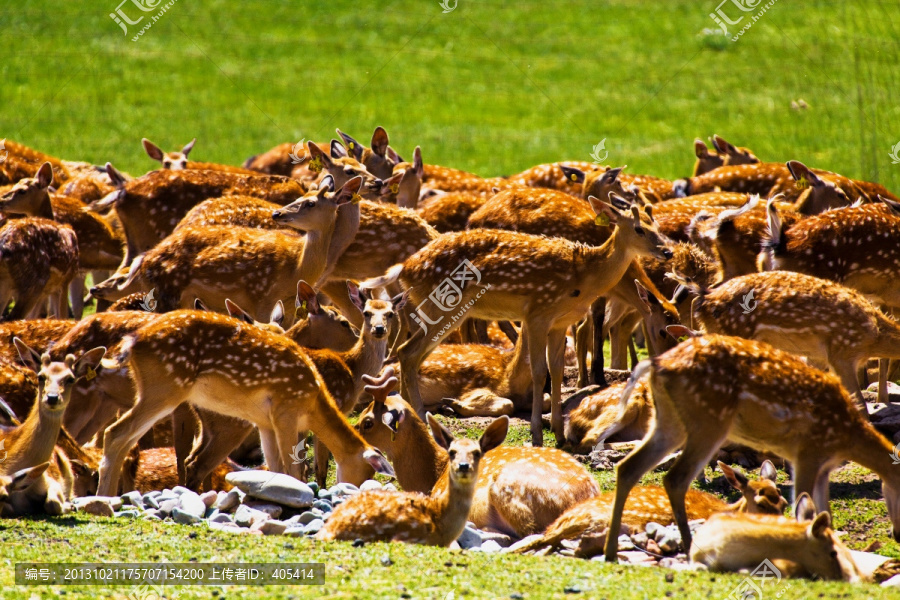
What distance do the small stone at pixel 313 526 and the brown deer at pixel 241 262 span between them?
10.9ft

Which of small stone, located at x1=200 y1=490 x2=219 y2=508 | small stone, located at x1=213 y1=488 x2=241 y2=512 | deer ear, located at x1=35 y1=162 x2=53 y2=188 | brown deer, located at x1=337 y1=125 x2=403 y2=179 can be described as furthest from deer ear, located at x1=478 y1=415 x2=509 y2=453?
brown deer, located at x1=337 y1=125 x2=403 y2=179

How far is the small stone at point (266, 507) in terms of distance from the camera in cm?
724

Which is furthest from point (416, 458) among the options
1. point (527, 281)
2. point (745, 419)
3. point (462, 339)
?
point (462, 339)

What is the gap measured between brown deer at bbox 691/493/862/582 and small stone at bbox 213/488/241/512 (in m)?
2.82

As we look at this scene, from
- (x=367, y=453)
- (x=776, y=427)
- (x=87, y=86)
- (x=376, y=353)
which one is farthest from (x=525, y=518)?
(x=87, y=86)

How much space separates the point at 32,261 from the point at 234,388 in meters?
3.78

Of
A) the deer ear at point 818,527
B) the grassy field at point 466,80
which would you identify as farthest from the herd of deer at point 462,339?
the grassy field at point 466,80

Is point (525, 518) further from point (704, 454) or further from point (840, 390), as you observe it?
point (840, 390)

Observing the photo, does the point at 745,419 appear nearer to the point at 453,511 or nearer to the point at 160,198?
the point at 453,511

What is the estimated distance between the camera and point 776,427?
22.3 feet

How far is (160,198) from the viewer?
11891mm

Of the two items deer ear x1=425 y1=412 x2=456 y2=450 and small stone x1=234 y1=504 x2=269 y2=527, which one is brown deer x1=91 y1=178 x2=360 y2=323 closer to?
deer ear x1=425 y1=412 x2=456 y2=450

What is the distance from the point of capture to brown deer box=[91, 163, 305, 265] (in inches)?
466

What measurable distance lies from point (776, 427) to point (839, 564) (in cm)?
95
